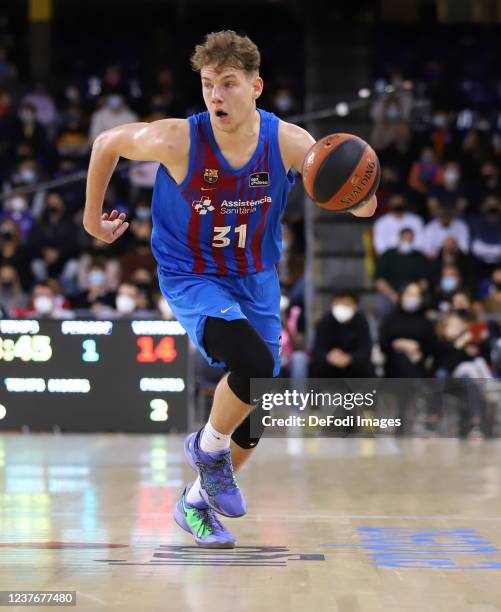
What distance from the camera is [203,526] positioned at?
5.61 m

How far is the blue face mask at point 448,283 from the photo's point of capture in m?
13.9

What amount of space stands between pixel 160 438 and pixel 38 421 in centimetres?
114

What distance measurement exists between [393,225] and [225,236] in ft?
31.1

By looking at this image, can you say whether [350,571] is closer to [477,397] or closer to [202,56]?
[202,56]

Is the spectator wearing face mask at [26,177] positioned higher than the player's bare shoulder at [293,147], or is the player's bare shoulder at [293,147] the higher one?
the player's bare shoulder at [293,147]

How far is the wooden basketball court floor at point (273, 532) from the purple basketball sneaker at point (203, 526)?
2.9 inches

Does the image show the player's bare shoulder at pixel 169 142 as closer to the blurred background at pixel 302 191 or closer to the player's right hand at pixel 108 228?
the player's right hand at pixel 108 228

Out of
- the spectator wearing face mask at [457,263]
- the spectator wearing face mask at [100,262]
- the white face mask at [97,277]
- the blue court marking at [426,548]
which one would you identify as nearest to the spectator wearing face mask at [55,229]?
the spectator wearing face mask at [100,262]

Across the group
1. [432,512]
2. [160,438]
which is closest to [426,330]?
[160,438]

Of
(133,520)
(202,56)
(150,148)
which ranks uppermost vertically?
(202,56)

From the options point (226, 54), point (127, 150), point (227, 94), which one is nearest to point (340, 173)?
point (227, 94)

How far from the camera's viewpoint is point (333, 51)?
1775 centimetres

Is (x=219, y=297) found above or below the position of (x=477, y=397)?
above

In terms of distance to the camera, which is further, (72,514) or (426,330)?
(426,330)
